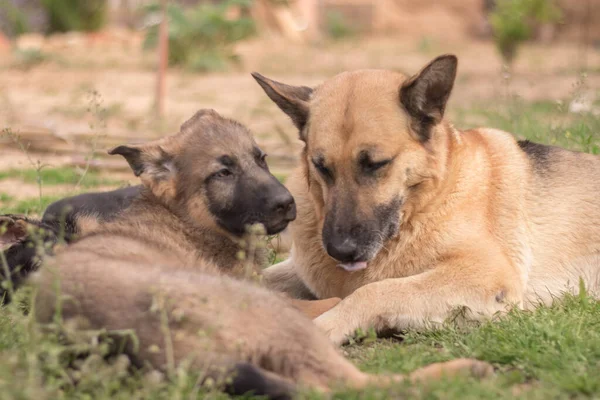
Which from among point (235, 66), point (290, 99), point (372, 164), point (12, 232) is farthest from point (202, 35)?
point (372, 164)

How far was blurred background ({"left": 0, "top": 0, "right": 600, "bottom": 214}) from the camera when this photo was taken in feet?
28.5

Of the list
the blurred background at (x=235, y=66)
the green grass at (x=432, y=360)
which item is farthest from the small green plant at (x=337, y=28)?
the green grass at (x=432, y=360)

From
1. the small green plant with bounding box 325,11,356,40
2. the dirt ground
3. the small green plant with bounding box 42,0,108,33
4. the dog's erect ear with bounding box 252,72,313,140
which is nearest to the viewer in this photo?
the dog's erect ear with bounding box 252,72,313,140

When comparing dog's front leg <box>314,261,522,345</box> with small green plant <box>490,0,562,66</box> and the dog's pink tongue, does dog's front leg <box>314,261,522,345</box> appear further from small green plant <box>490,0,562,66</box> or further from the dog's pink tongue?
small green plant <box>490,0,562,66</box>

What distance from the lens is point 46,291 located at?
12.1ft

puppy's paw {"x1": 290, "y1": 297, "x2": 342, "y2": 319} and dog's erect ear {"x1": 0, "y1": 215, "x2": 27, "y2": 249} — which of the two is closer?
puppy's paw {"x1": 290, "y1": 297, "x2": 342, "y2": 319}

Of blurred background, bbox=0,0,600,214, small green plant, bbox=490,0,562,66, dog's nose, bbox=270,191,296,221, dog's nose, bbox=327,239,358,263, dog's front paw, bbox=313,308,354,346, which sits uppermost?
dog's nose, bbox=270,191,296,221

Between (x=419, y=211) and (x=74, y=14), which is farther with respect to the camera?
(x=74, y=14)

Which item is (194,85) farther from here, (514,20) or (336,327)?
(336,327)

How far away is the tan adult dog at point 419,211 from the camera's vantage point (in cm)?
471

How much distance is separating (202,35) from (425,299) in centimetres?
1268

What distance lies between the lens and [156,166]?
5.09 m

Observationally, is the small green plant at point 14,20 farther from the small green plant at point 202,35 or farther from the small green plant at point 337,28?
the small green plant at point 337,28

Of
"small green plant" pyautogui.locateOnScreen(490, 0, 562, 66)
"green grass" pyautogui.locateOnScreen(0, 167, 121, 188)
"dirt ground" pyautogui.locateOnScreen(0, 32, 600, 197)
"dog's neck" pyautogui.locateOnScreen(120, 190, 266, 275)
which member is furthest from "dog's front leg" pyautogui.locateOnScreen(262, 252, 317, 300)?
"small green plant" pyautogui.locateOnScreen(490, 0, 562, 66)
